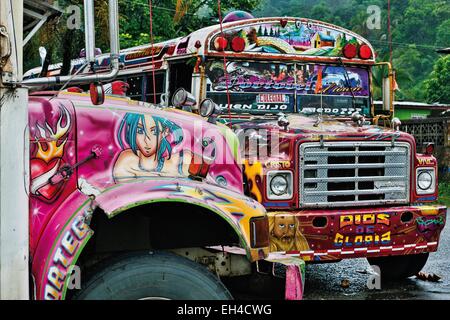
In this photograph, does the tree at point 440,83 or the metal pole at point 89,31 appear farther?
the tree at point 440,83

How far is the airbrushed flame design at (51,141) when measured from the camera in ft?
13.0

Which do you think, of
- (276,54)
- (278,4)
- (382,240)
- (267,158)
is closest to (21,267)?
(267,158)

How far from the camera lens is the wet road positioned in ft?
24.5

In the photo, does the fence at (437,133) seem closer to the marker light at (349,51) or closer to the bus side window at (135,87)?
the marker light at (349,51)

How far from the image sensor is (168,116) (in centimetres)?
441

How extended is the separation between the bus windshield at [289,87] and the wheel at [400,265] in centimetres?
162

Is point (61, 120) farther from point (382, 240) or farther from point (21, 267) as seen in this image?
point (382, 240)

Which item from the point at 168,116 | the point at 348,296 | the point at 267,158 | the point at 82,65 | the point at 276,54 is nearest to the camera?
the point at 82,65

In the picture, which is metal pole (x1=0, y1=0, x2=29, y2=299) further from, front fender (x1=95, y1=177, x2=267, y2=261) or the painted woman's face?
the painted woman's face

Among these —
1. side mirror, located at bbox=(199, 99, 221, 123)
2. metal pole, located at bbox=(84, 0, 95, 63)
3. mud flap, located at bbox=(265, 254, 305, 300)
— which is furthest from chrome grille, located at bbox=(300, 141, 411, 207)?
metal pole, located at bbox=(84, 0, 95, 63)

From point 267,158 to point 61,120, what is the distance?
3199mm

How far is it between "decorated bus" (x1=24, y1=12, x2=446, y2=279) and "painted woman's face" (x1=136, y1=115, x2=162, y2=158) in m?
1.67

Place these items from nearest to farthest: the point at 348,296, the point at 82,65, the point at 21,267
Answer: the point at 21,267 < the point at 82,65 < the point at 348,296

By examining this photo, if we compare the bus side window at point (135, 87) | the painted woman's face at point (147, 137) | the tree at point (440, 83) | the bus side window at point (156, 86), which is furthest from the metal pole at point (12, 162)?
the tree at point (440, 83)
